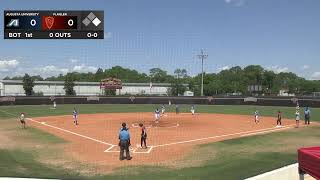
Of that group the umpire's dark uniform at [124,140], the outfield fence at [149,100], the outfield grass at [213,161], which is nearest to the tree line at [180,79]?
the outfield fence at [149,100]

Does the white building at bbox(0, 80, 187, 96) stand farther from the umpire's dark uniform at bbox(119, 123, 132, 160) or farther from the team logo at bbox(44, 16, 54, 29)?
the team logo at bbox(44, 16, 54, 29)

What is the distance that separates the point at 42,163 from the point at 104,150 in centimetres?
481

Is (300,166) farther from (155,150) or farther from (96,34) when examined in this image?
(155,150)

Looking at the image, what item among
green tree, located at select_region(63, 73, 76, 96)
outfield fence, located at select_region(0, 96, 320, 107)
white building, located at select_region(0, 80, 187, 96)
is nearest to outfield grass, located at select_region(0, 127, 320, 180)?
outfield fence, located at select_region(0, 96, 320, 107)

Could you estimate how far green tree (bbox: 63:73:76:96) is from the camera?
100 m

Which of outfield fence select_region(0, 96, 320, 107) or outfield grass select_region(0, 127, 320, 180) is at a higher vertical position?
outfield fence select_region(0, 96, 320, 107)

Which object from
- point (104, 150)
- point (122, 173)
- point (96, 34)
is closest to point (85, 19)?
point (96, 34)

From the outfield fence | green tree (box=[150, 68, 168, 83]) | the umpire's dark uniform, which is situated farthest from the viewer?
green tree (box=[150, 68, 168, 83])

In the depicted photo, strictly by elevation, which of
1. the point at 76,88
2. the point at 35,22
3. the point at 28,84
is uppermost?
the point at 35,22
